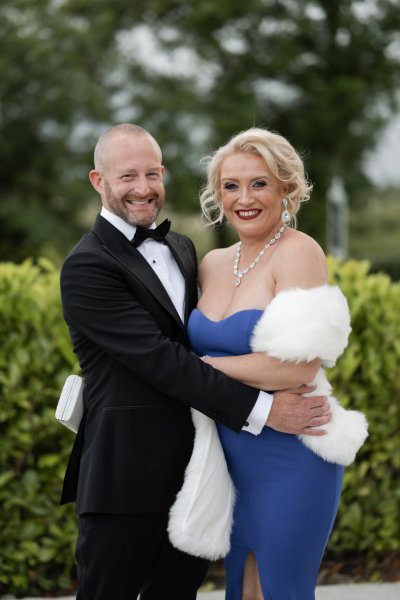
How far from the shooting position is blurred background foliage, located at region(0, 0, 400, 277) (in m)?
23.7

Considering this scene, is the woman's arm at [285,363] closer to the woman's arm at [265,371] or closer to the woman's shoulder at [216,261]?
the woman's arm at [265,371]

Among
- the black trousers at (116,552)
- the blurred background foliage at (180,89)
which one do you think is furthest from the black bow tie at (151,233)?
the blurred background foliage at (180,89)

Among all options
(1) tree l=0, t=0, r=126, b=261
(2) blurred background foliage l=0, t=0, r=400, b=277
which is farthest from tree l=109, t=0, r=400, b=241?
(1) tree l=0, t=0, r=126, b=261

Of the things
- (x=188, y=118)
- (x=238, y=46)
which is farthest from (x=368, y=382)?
(x=238, y=46)

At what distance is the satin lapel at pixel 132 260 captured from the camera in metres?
3.08

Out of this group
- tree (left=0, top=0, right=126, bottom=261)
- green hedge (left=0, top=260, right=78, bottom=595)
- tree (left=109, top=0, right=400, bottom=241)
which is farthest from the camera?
tree (left=0, top=0, right=126, bottom=261)

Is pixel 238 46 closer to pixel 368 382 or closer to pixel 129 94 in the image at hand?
pixel 129 94

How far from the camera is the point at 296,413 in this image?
3.01m

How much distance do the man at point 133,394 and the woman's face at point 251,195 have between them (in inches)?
10.6

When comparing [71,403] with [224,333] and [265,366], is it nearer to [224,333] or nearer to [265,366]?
[224,333]

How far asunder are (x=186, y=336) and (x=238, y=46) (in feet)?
75.2

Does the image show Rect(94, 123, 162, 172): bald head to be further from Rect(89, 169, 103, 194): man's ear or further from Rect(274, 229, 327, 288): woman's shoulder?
Rect(274, 229, 327, 288): woman's shoulder

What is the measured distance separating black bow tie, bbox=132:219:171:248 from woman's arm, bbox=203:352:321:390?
0.57 m

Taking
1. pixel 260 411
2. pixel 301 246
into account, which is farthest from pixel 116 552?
pixel 301 246
